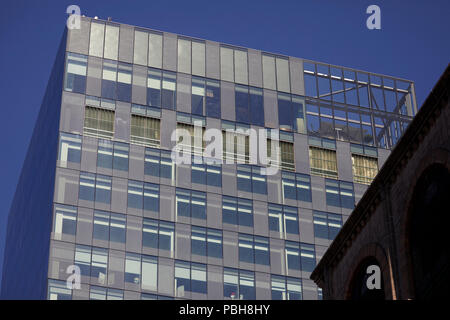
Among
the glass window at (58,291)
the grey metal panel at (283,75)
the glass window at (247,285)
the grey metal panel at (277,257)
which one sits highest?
the grey metal panel at (283,75)

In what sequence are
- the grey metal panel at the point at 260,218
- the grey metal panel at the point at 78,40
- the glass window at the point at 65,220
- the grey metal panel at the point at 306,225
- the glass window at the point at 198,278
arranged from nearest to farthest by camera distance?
the glass window at the point at 65,220 → the glass window at the point at 198,278 → the grey metal panel at the point at 260,218 → the grey metal panel at the point at 306,225 → the grey metal panel at the point at 78,40

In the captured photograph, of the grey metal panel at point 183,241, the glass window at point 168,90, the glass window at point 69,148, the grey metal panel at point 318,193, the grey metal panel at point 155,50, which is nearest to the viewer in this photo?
the grey metal panel at point 183,241

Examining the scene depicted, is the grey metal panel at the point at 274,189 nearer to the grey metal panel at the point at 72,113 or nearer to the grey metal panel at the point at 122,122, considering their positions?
the grey metal panel at the point at 122,122

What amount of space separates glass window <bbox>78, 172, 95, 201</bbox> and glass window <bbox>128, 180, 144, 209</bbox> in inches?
124

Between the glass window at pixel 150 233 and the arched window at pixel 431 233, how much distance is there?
46.1 metres

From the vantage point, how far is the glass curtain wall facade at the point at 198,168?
7831 cm

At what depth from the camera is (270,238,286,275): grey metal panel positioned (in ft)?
270

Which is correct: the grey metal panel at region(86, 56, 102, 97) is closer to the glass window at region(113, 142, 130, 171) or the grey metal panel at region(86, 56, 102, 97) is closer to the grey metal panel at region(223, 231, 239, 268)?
the glass window at region(113, 142, 130, 171)

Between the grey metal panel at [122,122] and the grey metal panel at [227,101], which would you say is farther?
the grey metal panel at [227,101]

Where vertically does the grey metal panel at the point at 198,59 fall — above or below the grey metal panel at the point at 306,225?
above

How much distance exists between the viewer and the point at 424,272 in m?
33.8

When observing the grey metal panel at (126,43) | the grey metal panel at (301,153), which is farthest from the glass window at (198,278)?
the grey metal panel at (126,43)

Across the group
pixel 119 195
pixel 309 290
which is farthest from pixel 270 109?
pixel 309 290

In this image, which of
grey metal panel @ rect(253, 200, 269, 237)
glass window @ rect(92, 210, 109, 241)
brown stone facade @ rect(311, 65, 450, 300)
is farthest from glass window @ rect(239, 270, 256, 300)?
brown stone facade @ rect(311, 65, 450, 300)
